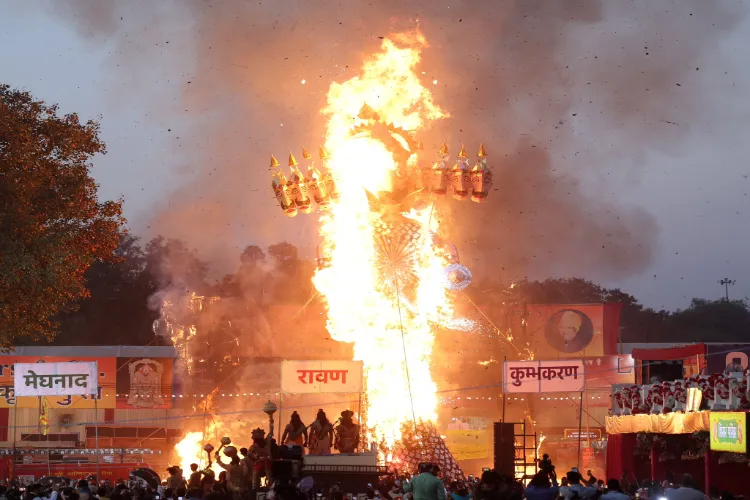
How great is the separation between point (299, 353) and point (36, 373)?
33.1 metres

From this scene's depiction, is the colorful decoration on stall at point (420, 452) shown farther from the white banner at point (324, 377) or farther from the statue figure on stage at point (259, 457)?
the statue figure on stage at point (259, 457)

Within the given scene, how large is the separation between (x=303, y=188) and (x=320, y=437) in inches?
436

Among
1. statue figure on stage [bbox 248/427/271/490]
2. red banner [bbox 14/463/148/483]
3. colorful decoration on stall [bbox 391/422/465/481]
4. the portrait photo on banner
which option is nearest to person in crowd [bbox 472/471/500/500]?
statue figure on stage [bbox 248/427/271/490]

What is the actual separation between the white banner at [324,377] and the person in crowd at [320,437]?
7.29 meters

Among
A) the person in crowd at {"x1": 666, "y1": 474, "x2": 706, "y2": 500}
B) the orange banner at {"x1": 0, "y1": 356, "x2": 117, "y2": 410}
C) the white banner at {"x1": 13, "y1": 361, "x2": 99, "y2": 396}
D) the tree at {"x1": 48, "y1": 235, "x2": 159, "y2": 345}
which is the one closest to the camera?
the person in crowd at {"x1": 666, "y1": 474, "x2": 706, "y2": 500}

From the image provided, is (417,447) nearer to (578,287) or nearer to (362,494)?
(362,494)

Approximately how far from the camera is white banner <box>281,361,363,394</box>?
3781cm

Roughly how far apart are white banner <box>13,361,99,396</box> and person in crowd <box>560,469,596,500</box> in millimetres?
22086

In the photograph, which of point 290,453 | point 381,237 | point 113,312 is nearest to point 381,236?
point 381,237

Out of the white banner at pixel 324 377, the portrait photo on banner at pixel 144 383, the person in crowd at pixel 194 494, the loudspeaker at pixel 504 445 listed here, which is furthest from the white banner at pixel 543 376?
the portrait photo on banner at pixel 144 383

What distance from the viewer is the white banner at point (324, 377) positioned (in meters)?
37.8

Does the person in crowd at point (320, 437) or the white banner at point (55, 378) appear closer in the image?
→ the person in crowd at point (320, 437)

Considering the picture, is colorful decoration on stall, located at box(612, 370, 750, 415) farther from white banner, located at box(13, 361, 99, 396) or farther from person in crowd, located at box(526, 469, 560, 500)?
white banner, located at box(13, 361, 99, 396)

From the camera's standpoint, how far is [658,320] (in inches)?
3829
